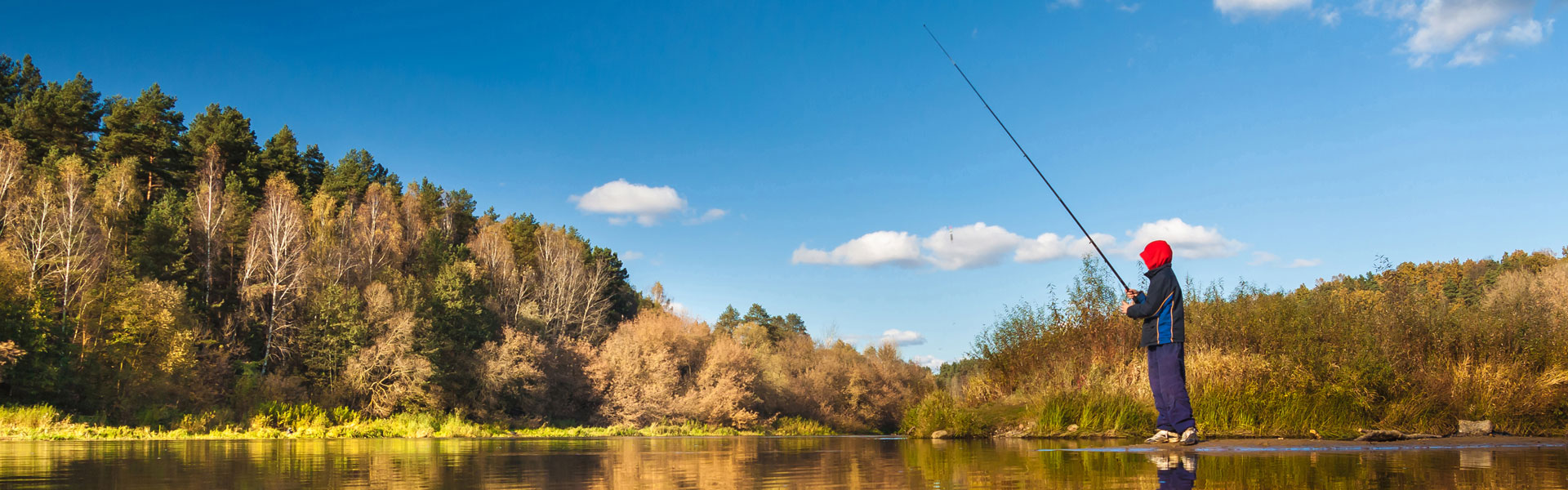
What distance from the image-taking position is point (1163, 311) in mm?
8703

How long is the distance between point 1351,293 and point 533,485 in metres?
15.0

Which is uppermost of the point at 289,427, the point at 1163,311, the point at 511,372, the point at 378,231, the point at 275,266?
the point at 378,231

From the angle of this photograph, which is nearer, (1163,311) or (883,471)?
(883,471)

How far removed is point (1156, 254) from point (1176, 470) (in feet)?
9.37

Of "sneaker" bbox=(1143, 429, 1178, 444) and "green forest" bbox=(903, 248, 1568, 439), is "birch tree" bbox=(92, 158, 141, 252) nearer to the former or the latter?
"green forest" bbox=(903, 248, 1568, 439)

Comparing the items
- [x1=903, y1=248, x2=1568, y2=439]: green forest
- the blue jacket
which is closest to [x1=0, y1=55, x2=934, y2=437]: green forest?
[x1=903, y1=248, x2=1568, y2=439]: green forest

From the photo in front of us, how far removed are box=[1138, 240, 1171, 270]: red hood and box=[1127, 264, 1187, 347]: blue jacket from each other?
0.22 meters

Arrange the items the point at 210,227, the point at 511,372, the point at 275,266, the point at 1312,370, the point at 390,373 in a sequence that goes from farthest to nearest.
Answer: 1. the point at 210,227
2. the point at 511,372
3. the point at 275,266
4. the point at 390,373
5. the point at 1312,370

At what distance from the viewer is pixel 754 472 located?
27.8 feet

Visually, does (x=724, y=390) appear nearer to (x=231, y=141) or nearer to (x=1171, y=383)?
(x=231, y=141)

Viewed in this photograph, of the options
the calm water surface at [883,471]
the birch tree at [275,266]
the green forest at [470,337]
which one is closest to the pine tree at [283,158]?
the green forest at [470,337]

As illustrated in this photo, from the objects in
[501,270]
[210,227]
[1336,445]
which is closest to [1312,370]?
[1336,445]

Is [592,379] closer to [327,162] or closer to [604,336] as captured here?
[604,336]

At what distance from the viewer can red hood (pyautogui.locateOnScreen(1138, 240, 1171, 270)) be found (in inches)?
360
